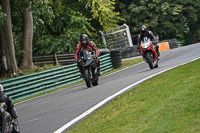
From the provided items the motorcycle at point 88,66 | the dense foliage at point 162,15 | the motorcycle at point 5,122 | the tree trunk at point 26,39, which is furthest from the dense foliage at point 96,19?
the motorcycle at point 5,122

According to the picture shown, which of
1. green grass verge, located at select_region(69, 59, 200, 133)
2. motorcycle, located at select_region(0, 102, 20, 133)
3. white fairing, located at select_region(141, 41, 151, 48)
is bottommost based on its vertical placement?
green grass verge, located at select_region(69, 59, 200, 133)

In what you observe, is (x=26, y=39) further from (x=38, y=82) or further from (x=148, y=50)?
(x=148, y=50)

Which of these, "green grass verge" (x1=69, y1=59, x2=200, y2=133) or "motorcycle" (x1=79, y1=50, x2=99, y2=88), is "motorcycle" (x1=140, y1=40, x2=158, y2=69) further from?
"green grass verge" (x1=69, y1=59, x2=200, y2=133)

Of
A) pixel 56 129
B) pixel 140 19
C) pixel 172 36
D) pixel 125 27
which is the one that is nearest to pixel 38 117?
pixel 56 129

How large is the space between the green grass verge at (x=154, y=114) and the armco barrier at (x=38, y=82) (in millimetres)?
10606

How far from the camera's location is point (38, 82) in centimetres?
1958

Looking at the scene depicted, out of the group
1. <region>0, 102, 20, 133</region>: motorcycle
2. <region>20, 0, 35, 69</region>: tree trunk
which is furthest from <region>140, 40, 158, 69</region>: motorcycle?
<region>20, 0, 35, 69</region>: tree trunk

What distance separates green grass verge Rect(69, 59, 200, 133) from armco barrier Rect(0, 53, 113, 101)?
10606 millimetres

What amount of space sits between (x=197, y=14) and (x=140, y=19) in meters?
9.14

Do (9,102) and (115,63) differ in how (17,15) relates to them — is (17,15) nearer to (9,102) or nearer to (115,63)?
(115,63)

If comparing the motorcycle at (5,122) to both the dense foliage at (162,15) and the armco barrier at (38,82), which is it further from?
the dense foliage at (162,15)

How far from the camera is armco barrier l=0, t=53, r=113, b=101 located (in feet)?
59.2

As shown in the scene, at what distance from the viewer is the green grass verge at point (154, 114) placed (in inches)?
201

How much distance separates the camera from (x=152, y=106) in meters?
6.57
